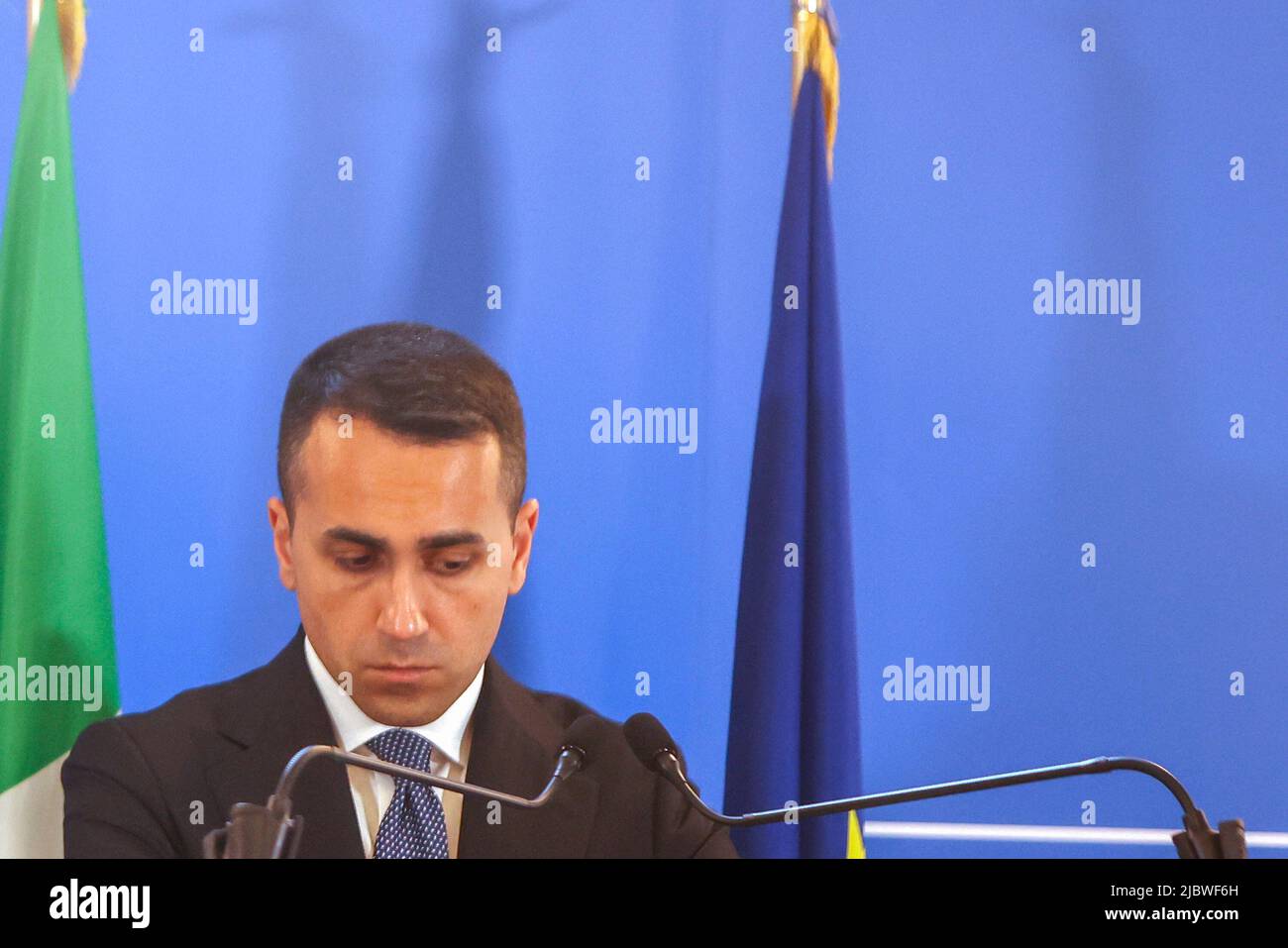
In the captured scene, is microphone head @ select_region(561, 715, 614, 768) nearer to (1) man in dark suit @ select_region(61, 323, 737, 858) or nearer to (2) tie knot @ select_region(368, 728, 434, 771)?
(1) man in dark suit @ select_region(61, 323, 737, 858)

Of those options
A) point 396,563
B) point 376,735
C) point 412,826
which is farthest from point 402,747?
point 396,563

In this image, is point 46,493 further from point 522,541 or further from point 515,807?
point 515,807

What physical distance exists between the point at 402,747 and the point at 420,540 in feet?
1.49

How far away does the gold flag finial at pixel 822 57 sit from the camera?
11.1 ft

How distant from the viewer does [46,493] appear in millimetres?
3258

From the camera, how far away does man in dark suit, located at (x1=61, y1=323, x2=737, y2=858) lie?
120 inches

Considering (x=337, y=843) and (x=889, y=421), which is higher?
(x=889, y=421)

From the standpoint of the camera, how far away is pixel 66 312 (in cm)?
329

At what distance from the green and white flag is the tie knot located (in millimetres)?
611

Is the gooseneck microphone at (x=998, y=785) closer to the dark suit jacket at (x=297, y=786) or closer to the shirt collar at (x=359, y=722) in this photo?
the dark suit jacket at (x=297, y=786)

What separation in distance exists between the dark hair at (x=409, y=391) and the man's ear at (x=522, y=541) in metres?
0.02

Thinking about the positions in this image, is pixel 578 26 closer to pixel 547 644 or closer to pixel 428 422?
pixel 428 422
